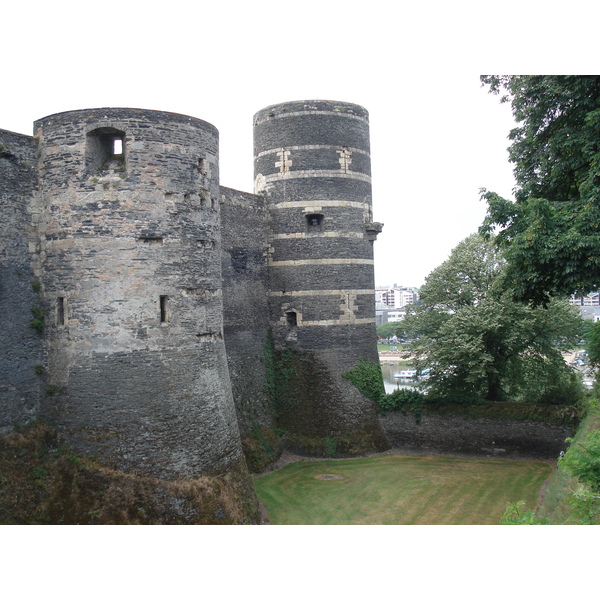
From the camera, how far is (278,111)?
23844mm

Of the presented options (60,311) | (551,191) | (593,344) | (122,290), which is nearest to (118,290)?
(122,290)

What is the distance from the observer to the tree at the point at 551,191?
1202 cm

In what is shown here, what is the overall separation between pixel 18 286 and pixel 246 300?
9.45 metres

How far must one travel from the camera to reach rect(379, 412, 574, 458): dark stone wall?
22.2 metres

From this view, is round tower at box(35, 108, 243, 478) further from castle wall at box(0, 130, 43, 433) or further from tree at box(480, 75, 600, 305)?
tree at box(480, 75, 600, 305)

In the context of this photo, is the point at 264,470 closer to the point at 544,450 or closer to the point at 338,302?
the point at 338,302

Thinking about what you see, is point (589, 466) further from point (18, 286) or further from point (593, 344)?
point (593, 344)

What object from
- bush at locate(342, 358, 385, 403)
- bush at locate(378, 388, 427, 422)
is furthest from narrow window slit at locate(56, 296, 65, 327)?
bush at locate(378, 388, 427, 422)

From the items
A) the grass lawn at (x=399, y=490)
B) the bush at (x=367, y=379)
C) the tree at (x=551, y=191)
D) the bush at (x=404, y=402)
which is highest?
the tree at (x=551, y=191)

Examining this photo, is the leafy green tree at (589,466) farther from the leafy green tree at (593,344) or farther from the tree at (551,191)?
the leafy green tree at (593,344)

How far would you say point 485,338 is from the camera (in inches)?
933

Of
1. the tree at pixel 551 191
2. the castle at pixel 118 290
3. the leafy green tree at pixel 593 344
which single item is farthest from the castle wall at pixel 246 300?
the leafy green tree at pixel 593 344

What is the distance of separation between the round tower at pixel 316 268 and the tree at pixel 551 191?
9.13m

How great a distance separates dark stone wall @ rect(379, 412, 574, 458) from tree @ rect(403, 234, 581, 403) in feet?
3.87
